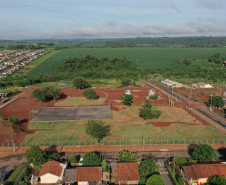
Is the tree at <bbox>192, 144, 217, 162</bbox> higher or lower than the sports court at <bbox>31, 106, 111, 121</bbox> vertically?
higher

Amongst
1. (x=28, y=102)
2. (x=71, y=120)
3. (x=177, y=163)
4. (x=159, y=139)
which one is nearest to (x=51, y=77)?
(x=28, y=102)

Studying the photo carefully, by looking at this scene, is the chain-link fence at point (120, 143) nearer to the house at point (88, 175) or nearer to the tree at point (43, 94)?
the house at point (88, 175)

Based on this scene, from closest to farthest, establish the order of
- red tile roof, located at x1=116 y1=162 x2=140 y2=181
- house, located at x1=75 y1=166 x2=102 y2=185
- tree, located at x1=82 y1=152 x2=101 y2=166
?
1. house, located at x1=75 y1=166 x2=102 y2=185
2. red tile roof, located at x1=116 y1=162 x2=140 y2=181
3. tree, located at x1=82 y1=152 x2=101 y2=166

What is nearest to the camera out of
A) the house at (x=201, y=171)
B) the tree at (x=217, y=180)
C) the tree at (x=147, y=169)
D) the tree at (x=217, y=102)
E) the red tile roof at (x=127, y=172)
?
the tree at (x=217, y=180)

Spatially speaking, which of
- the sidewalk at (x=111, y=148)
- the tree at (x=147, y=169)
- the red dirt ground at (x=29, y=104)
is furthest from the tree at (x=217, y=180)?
the red dirt ground at (x=29, y=104)

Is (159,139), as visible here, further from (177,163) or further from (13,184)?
(13,184)

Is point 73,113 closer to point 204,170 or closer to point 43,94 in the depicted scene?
point 43,94

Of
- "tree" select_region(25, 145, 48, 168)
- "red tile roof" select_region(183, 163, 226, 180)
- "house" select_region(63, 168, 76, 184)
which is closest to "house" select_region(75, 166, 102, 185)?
"house" select_region(63, 168, 76, 184)

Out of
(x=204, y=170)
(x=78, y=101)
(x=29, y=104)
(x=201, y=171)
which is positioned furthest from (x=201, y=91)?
(x=29, y=104)

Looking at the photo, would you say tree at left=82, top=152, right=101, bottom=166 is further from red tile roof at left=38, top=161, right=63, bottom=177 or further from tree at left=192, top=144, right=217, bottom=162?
tree at left=192, top=144, right=217, bottom=162
